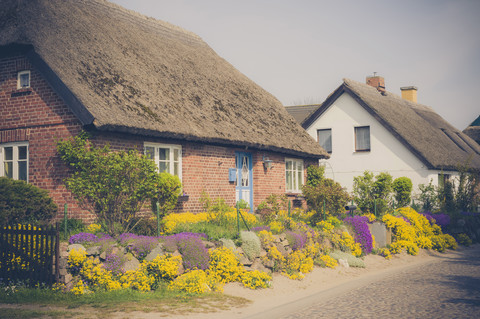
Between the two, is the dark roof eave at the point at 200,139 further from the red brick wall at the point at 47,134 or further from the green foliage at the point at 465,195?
the green foliage at the point at 465,195

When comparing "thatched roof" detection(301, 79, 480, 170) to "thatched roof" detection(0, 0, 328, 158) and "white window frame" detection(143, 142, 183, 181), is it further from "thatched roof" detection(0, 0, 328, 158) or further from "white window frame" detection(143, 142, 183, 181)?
"white window frame" detection(143, 142, 183, 181)

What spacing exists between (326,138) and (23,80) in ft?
61.5

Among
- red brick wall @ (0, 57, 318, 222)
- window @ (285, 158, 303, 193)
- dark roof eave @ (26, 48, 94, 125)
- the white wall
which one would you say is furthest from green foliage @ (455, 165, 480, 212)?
dark roof eave @ (26, 48, 94, 125)

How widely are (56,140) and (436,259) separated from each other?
40.5 feet

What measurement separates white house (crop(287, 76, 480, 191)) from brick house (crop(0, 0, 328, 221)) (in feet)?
22.6

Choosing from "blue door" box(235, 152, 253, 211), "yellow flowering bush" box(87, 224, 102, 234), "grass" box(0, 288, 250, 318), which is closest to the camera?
"grass" box(0, 288, 250, 318)

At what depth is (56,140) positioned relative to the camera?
13.3m

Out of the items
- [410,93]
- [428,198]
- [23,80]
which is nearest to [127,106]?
[23,80]

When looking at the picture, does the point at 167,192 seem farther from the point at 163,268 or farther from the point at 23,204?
the point at 163,268

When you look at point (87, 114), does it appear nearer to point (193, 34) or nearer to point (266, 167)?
point (266, 167)

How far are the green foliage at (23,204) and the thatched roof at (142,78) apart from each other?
2233 mm

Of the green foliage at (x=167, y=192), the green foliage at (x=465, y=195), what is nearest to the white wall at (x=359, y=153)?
the green foliage at (x=465, y=195)

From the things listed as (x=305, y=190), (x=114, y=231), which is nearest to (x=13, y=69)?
(x=114, y=231)

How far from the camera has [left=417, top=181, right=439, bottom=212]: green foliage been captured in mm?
24234
